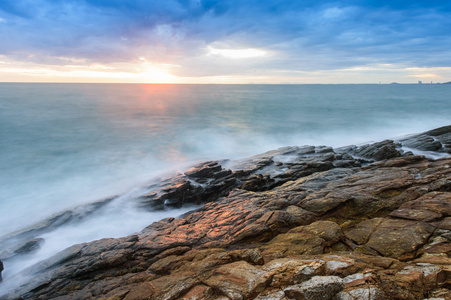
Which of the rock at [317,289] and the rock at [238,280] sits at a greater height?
the rock at [317,289]

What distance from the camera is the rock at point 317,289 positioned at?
4.75m

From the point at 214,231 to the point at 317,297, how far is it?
18.4 ft

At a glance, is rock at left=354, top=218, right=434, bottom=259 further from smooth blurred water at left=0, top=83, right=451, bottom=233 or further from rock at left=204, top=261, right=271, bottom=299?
smooth blurred water at left=0, top=83, right=451, bottom=233

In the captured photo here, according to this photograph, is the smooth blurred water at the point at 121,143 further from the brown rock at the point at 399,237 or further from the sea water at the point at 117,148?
the brown rock at the point at 399,237

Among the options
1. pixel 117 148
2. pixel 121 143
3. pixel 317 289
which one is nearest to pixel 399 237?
pixel 317 289

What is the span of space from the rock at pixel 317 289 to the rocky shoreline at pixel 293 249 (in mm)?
18

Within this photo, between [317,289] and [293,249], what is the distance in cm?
249

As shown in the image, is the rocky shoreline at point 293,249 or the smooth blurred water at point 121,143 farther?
the smooth blurred water at point 121,143

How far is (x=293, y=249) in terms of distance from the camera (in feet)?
23.9

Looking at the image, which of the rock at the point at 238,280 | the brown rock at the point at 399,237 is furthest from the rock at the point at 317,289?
the brown rock at the point at 399,237

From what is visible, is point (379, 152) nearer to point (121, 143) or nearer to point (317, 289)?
point (317, 289)

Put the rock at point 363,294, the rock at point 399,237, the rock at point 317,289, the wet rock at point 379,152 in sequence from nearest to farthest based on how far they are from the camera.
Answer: the rock at point 363,294 → the rock at point 317,289 → the rock at point 399,237 → the wet rock at point 379,152

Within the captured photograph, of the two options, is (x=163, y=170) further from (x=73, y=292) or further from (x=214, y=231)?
(x=73, y=292)

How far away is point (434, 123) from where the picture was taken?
44406 mm
